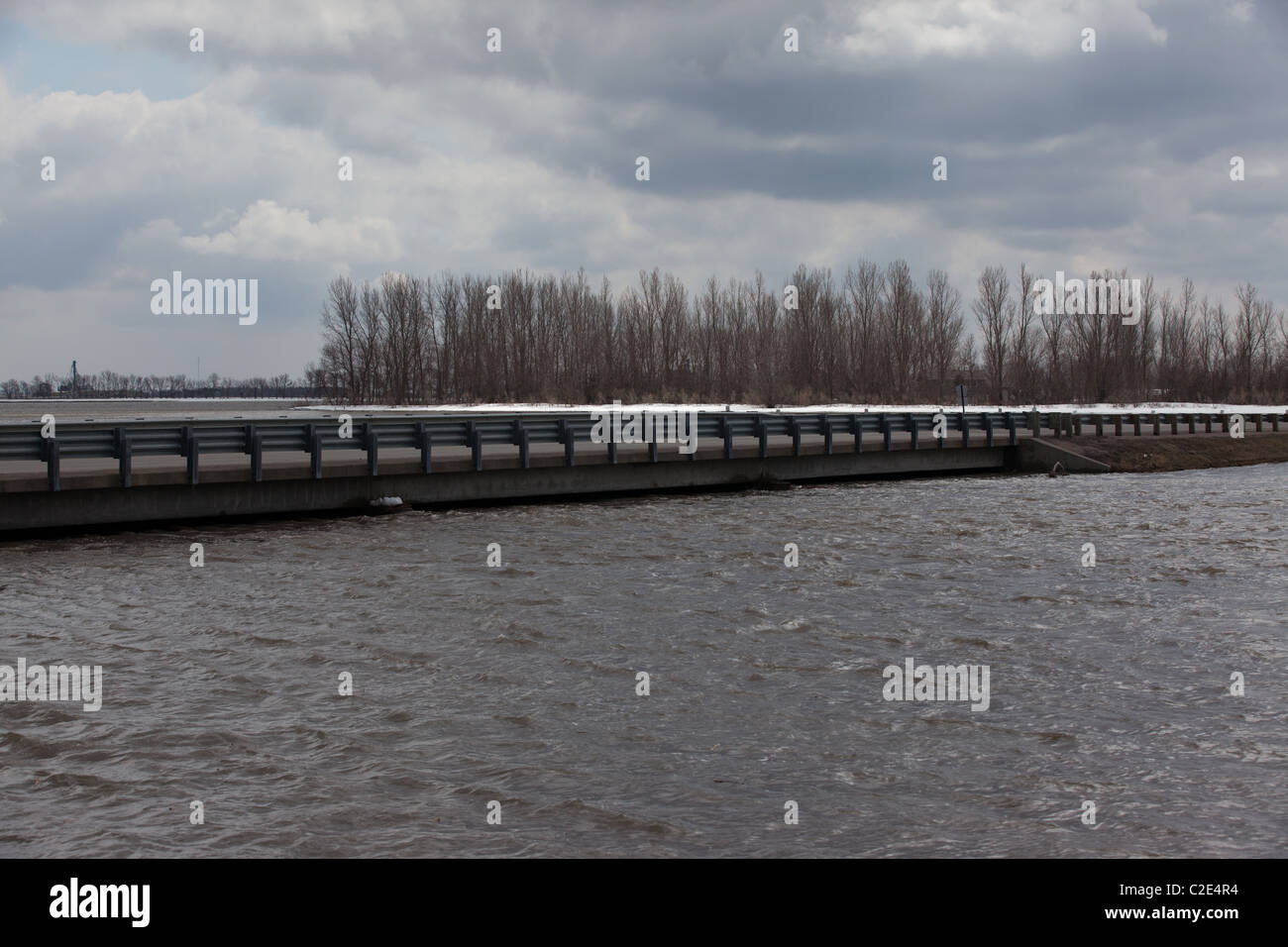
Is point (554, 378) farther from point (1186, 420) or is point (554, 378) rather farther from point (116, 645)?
point (116, 645)

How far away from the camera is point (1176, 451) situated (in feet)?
143

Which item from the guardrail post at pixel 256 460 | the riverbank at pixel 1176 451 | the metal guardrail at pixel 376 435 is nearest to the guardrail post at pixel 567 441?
the metal guardrail at pixel 376 435


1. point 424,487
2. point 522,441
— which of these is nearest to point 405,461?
point 424,487

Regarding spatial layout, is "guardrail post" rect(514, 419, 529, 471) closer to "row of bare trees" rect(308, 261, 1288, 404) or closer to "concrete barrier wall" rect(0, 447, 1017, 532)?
"concrete barrier wall" rect(0, 447, 1017, 532)

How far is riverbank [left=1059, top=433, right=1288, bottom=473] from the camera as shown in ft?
135

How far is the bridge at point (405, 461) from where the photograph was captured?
22.2 metres

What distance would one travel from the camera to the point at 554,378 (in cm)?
11412

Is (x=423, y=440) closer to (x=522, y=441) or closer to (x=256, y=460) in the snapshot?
(x=522, y=441)

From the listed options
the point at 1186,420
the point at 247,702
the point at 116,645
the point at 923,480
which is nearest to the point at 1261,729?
the point at 247,702

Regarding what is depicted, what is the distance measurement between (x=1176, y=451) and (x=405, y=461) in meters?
31.5

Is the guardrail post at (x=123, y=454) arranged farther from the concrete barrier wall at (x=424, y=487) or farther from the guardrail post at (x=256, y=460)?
the guardrail post at (x=256, y=460)

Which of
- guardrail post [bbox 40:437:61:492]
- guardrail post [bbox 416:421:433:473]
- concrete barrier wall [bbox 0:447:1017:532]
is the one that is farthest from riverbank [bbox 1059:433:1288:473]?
guardrail post [bbox 40:437:61:492]

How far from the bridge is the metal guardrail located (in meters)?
0.04
